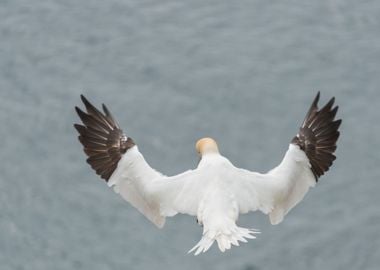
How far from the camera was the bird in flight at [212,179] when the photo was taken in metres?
18.3

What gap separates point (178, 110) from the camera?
2816cm

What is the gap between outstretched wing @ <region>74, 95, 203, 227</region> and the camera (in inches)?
743

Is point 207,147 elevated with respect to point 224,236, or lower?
elevated

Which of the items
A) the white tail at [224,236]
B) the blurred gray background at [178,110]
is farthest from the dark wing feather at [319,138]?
the blurred gray background at [178,110]

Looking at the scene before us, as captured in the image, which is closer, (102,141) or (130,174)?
(130,174)

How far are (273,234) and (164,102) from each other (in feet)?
12.0

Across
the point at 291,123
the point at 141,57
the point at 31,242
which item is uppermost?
the point at 141,57

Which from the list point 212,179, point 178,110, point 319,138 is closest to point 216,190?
point 212,179

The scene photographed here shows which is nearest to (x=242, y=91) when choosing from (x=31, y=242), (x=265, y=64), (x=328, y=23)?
(x=265, y=64)

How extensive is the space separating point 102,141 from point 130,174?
0.73m

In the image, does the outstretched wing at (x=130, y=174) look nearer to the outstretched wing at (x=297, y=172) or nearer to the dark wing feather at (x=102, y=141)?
the dark wing feather at (x=102, y=141)

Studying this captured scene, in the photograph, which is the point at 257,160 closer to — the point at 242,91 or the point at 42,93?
the point at 242,91

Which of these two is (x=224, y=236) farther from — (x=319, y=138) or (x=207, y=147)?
(x=319, y=138)

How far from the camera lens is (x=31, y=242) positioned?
89.2ft
